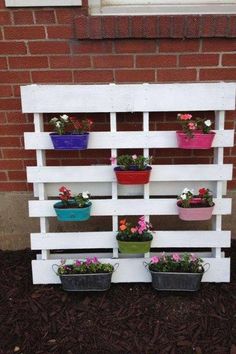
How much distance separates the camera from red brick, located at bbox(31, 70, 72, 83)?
2.78m

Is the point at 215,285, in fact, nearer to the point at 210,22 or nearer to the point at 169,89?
the point at 169,89

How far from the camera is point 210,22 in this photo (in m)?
2.63

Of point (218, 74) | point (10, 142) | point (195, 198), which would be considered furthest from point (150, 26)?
point (10, 142)

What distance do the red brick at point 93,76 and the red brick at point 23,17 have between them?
1.58 feet

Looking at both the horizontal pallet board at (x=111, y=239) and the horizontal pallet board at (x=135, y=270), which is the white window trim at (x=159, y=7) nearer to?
the horizontal pallet board at (x=111, y=239)

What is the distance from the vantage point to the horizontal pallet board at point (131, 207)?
265cm

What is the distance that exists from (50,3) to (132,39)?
0.63 m

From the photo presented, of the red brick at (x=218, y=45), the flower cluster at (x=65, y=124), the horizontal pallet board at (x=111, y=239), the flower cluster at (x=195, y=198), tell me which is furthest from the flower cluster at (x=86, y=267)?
the red brick at (x=218, y=45)

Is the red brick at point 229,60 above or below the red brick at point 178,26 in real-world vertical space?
below

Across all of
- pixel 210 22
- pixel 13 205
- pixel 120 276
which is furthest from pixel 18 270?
pixel 210 22

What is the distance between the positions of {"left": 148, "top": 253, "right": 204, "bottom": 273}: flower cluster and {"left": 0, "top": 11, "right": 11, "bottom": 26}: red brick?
1.99 meters

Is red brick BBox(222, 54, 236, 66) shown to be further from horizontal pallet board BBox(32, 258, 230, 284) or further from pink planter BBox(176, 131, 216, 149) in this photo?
horizontal pallet board BBox(32, 258, 230, 284)

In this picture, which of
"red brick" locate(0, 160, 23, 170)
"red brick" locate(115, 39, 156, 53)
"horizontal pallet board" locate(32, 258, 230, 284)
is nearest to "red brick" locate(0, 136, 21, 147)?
"red brick" locate(0, 160, 23, 170)

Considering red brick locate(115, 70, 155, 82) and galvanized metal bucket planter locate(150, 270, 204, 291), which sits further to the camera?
red brick locate(115, 70, 155, 82)
